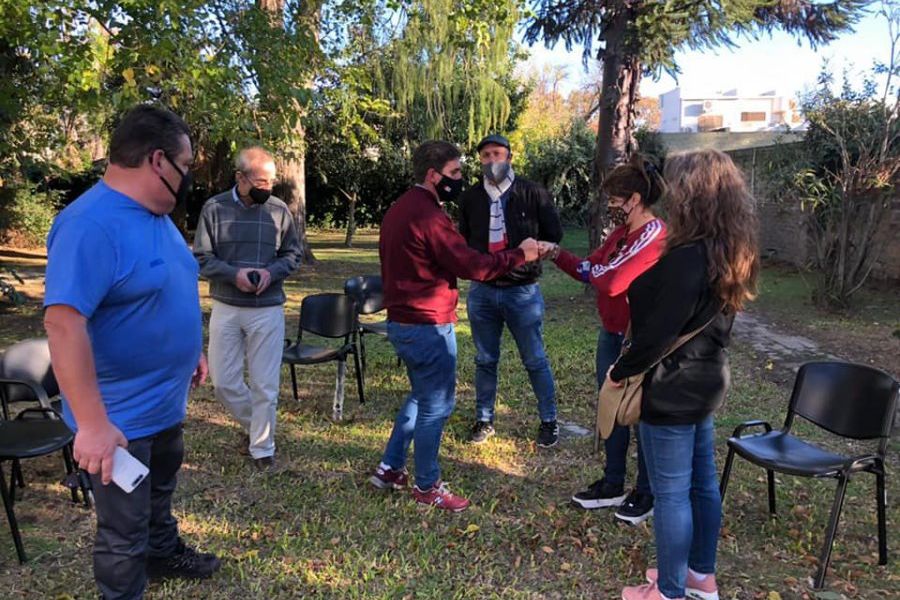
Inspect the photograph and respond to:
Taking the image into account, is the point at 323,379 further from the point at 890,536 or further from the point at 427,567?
the point at 890,536

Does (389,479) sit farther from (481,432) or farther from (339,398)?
(339,398)

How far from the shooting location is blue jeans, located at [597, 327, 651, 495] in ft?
11.9

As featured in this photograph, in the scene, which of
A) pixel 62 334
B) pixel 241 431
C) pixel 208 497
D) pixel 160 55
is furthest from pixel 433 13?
pixel 62 334

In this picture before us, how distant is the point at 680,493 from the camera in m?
2.58

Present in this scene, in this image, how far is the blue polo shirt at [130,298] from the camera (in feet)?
6.77

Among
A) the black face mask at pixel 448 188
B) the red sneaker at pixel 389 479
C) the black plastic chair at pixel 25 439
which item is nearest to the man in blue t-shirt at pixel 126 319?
the black plastic chair at pixel 25 439

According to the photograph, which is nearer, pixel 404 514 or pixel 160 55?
pixel 404 514

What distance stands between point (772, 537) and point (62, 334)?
3343 mm

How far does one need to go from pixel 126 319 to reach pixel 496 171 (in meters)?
2.71

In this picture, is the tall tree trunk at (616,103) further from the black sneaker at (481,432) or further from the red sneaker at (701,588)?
the red sneaker at (701,588)

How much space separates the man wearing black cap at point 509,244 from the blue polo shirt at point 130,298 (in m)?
2.27

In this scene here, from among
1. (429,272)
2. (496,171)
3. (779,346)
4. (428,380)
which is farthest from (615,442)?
(779,346)

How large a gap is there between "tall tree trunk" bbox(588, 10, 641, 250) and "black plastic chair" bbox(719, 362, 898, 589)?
Answer: 655 cm

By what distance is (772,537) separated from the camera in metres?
3.50
